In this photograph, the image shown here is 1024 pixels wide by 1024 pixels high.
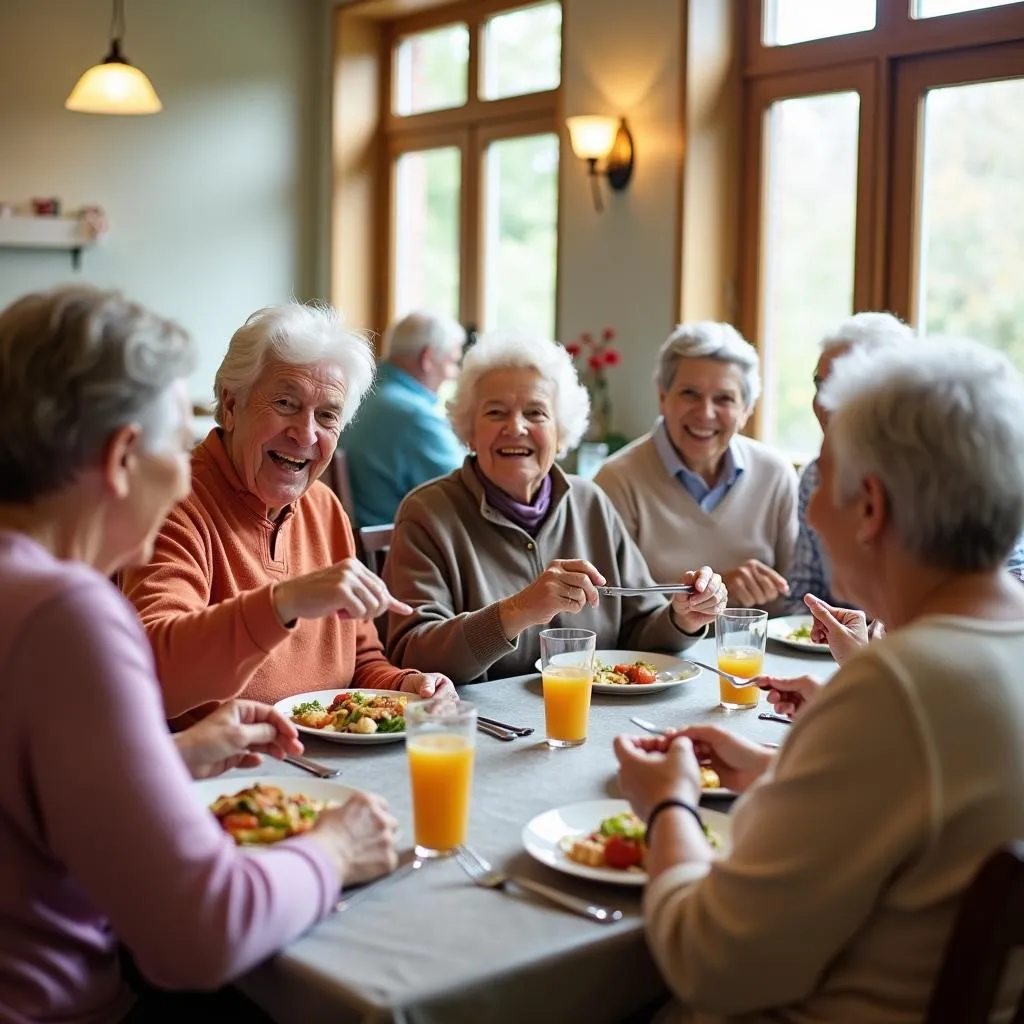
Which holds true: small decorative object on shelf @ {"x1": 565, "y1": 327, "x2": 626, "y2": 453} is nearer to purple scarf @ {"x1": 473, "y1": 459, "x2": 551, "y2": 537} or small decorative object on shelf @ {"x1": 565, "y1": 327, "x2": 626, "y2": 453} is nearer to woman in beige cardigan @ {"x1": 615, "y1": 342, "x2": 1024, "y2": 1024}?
purple scarf @ {"x1": 473, "y1": 459, "x2": 551, "y2": 537}

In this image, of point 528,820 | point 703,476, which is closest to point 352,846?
point 528,820

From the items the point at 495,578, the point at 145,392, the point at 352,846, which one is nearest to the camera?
the point at 145,392

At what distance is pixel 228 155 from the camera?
245 inches

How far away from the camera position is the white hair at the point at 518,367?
278 centimetres

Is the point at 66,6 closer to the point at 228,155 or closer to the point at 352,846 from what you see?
the point at 228,155

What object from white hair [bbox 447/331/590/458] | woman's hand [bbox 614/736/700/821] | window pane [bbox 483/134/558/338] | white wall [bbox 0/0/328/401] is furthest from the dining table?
white wall [bbox 0/0/328/401]

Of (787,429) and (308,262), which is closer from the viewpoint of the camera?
(787,429)

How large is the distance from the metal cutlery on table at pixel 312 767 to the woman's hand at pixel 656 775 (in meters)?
0.43

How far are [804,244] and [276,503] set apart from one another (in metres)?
2.84

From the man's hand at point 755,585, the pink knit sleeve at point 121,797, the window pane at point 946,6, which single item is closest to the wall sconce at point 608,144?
the window pane at point 946,6

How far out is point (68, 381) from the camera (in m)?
1.23

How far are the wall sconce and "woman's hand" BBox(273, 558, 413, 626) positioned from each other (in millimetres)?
3397

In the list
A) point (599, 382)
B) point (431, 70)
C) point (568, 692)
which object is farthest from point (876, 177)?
point (568, 692)

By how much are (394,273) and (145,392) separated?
542 cm
